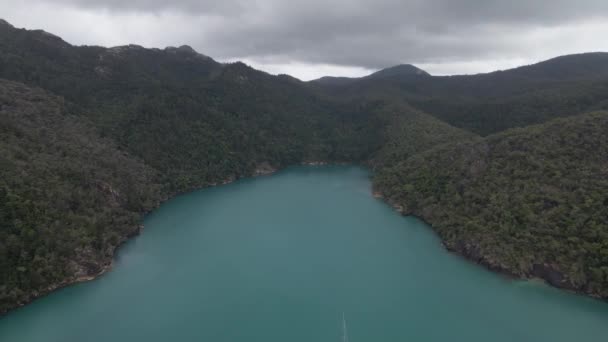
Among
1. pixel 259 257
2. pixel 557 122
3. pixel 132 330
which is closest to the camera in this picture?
pixel 132 330

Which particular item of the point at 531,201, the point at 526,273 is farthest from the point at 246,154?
the point at 526,273

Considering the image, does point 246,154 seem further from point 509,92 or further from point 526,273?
point 509,92

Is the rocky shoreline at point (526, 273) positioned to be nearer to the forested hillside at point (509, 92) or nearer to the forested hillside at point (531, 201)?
the forested hillside at point (531, 201)

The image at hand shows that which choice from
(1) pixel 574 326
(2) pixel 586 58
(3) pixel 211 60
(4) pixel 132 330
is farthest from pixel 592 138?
(3) pixel 211 60

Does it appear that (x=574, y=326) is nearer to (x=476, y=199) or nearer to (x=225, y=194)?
(x=476, y=199)

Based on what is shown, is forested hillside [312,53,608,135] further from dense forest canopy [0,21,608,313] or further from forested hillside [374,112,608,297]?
forested hillside [374,112,608,297]

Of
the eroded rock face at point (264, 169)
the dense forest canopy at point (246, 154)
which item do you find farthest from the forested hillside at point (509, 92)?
the eroded rock face at point (264, 169)

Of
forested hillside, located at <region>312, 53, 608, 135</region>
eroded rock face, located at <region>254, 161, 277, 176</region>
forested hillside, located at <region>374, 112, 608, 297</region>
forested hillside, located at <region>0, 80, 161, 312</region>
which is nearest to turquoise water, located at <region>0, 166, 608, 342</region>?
forested hillside, located at <region>374, 112, 608, 297</region>

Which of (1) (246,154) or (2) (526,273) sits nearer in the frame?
(2) (526,273)
